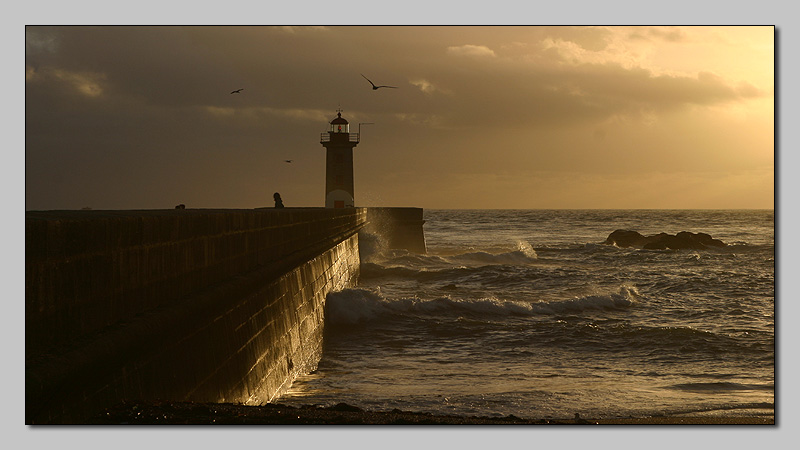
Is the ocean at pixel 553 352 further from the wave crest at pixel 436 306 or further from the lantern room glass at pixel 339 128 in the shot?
the lantern room glass at pixel 339 128

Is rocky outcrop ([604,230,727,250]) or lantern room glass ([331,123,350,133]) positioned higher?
lantern room glass ([331,123,350,133])

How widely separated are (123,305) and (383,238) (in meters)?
33.8

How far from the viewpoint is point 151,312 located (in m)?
4.67

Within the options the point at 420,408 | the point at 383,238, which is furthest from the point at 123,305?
the point at 383,238

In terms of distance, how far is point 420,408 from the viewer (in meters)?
7.32

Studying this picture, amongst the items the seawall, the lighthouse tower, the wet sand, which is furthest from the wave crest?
the lighthouse tower

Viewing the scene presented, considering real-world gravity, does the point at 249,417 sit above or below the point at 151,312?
below

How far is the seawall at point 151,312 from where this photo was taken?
339cm

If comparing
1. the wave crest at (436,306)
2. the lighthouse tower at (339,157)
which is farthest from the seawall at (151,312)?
the lighthouse tower at (339,157)

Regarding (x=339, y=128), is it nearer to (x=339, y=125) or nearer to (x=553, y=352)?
(x=339, y=125)

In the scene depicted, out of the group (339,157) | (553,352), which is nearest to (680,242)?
(339,157)

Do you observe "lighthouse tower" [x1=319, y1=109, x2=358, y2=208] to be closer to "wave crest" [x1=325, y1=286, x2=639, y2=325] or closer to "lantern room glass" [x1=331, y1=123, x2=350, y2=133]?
"lantern room glass" [x1=331, y1=123, x2=350, y2=133]

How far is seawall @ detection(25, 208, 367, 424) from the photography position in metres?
3.39

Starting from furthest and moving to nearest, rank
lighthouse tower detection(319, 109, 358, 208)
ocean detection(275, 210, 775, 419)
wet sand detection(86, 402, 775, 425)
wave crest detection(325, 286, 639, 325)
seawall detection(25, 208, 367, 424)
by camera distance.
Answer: lighthouse tower detection(319, 109, 358, 208) → wave crest detection(325, 286, 639, 325) → ocean detection(275, 210, 775, 419) → wet sand detection(86, 402, 775, 425) → seawall detection(25, 208, 367, 424)
